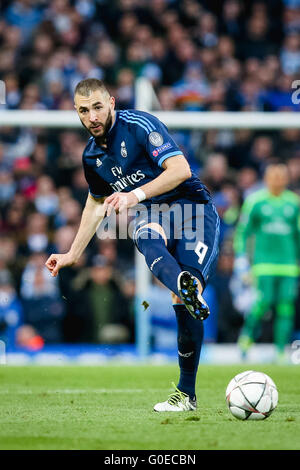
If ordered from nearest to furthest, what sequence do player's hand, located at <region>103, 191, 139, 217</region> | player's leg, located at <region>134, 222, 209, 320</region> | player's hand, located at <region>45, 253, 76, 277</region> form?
1. player's leg, located at <region>134, 222, 209, 320</region>
2. player's hand, located at <region>103, 191, 139, 217</region>
3. player's hand, located at <region>45, 253, 76, 277</region>

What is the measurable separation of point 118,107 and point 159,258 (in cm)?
823

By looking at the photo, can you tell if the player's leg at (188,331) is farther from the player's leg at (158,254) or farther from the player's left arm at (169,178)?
Result: the player's left arm at (169,178)

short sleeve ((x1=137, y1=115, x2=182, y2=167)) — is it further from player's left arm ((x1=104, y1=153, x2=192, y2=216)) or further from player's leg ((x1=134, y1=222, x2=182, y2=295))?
player's leg ((x1=134, y1=222, x2=182, y2=295))

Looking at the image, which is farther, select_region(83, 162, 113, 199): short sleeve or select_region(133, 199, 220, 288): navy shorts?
select_region(83, 162, 113, 199): short sleeve

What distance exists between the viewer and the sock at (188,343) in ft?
17.3

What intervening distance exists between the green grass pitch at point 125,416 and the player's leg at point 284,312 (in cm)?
164

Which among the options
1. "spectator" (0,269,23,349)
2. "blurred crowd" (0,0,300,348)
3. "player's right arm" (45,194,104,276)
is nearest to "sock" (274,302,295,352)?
"blurred crowd" (0,0,300,348)

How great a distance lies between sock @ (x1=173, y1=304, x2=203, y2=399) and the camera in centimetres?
526

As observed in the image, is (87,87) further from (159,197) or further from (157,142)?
(159,197)

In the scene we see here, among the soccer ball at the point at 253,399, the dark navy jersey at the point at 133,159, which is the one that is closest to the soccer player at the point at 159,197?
the dark navy jersey at the point at 133,159

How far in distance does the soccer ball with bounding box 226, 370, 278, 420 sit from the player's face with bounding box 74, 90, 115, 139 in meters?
1.90

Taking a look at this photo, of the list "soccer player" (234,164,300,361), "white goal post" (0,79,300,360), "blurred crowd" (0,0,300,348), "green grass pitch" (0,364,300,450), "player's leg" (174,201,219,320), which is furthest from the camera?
"white goal post" (0,79,300,360)

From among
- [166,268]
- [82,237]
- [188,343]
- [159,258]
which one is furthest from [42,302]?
[166,268]
